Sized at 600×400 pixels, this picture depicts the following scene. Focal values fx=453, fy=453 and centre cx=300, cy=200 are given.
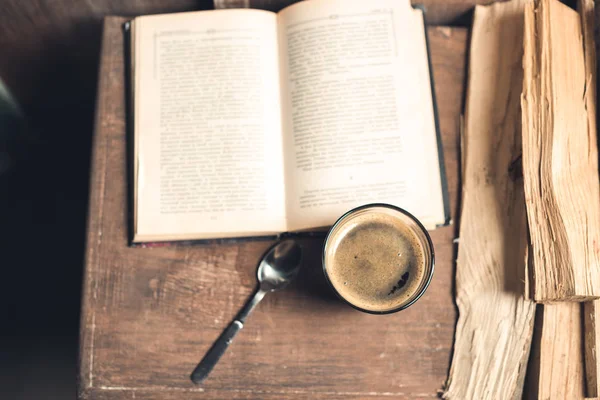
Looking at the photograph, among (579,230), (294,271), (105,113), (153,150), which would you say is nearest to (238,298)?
(294,271)

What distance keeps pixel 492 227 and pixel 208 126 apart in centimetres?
56

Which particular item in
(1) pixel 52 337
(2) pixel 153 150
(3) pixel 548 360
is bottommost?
(1) pixel 52 337

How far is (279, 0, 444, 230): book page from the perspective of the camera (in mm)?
827

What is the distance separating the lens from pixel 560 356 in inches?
29.5

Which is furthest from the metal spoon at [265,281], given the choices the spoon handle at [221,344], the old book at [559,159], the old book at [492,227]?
the old book at [559,159]

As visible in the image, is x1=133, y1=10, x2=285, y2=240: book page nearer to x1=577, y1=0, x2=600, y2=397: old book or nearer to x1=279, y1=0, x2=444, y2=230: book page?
x1=279, y1=0, x2=444, y2=230: book page

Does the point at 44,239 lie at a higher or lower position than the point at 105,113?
lower

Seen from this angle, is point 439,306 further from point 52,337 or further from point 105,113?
point 52,337

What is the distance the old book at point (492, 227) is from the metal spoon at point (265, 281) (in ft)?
1.00

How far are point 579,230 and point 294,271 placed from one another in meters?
0.48

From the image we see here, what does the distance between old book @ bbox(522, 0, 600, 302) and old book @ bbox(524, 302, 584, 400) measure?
0.05 metres

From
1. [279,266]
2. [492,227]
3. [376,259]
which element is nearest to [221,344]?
[279,266]

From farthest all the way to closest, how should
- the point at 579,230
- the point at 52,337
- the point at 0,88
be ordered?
1. the point at 52,337
2. the point at 0,88
3. the point at 579,230

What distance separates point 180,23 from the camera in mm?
899
